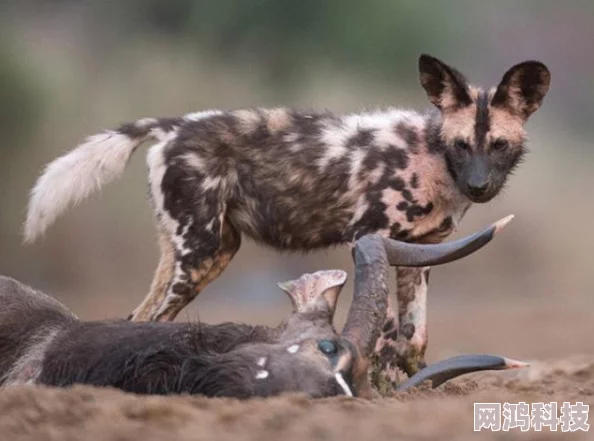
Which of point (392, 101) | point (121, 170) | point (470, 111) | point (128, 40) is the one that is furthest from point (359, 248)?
point (128, 40)

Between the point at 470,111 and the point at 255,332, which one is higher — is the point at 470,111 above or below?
above

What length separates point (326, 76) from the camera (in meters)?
10.7

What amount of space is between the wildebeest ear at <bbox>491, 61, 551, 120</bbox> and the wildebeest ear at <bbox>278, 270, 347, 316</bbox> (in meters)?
2.37

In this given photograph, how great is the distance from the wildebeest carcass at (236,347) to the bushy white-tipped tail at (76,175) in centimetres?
205

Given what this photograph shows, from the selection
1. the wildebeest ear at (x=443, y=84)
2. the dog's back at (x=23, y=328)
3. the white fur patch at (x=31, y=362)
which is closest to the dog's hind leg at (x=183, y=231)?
the wildebeest ear at (x=443, y=84)

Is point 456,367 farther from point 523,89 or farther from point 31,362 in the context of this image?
point 523,89

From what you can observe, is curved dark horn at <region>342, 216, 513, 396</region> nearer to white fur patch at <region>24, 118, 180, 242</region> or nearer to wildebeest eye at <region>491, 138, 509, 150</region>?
wildebeest eye at <region>491, 138, 509, 150</region>

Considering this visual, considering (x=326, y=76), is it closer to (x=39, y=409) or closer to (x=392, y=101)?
(x=392, y=101)

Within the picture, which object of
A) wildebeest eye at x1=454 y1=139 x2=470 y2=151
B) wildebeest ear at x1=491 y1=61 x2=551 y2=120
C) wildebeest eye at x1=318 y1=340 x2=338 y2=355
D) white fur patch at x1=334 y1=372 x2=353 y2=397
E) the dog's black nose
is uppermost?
wildebeest ear at x1=491 y1=61 x2=551 y2=120

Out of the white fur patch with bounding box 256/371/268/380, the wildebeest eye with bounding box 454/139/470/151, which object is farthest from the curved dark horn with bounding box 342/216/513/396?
the wildebeest eye with bounding box 454/139/470/151

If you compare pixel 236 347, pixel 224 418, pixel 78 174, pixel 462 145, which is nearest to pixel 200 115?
pixel 78 174

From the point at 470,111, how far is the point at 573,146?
181 inches

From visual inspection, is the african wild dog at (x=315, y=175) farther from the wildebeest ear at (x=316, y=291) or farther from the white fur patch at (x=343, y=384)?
the white fur patch at (x=343, y=384)

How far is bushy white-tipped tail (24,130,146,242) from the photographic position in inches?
256
